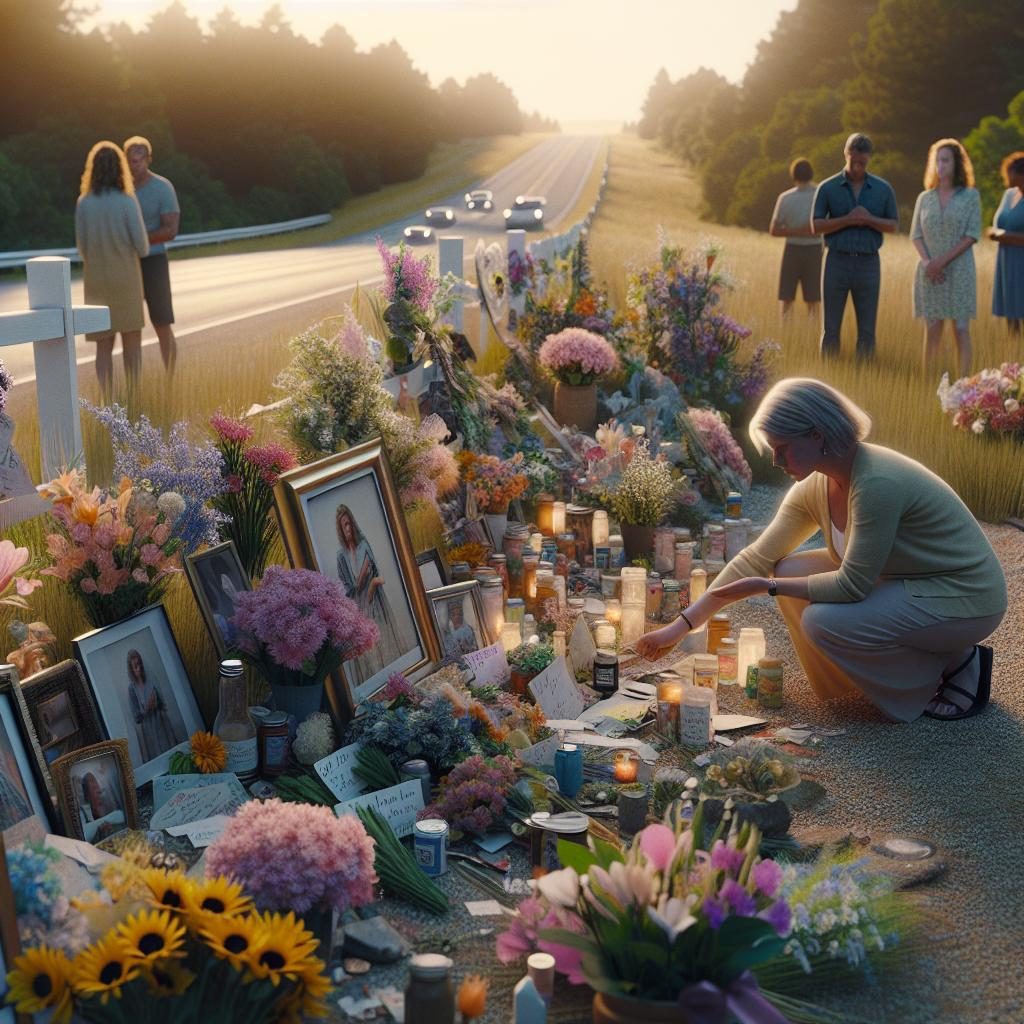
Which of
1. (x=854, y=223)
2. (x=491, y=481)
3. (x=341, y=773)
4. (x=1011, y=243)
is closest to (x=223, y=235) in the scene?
(x=854, y=223)

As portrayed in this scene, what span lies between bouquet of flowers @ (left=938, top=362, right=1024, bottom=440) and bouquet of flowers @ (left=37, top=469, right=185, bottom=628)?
22.7 ft

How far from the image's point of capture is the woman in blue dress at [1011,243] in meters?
10.9

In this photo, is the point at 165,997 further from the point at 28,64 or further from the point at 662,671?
the point at 28,64

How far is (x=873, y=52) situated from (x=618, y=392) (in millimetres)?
33745

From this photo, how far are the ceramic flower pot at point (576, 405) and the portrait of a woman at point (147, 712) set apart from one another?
17.5 ft

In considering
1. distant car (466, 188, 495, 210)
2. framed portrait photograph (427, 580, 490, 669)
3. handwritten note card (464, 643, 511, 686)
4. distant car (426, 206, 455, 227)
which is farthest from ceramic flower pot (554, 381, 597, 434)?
distant car (466, 188, 495, 210)

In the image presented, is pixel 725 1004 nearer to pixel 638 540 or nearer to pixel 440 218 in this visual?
pixel 638 540

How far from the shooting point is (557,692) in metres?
5.42

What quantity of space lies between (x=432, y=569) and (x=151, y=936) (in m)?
3.23

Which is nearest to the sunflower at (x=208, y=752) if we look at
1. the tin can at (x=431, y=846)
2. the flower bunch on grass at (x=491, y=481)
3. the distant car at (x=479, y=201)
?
the tin can at (x=431, y=846)

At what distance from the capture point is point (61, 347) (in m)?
5.21

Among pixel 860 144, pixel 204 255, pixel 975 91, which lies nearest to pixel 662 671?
pixel 860 144

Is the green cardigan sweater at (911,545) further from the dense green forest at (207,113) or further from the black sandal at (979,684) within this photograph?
the dense green forest at (207,113)

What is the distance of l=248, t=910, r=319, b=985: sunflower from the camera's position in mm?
2873
